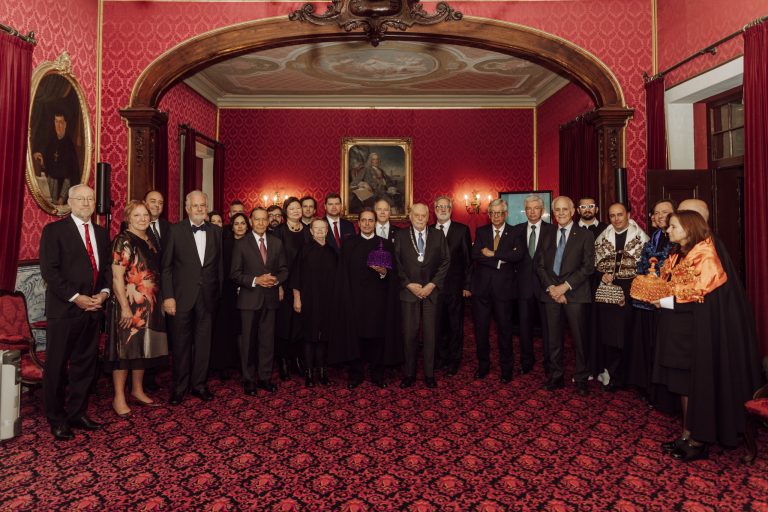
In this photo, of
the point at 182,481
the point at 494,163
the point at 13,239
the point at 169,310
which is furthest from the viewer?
the point at 494,163

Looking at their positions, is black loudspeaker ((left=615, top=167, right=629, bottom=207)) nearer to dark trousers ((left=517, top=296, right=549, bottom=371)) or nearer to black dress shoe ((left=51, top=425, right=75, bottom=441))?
dark trousers ((left=517, top=296, right=549, bottom=371))

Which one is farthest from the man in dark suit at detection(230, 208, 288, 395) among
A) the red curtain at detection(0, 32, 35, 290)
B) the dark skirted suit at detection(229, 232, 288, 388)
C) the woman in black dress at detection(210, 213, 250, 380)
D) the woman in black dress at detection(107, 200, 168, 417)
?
the red curtain at detection(0, 32, 35, 290)

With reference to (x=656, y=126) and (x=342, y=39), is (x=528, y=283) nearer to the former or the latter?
(x=656, y=126)

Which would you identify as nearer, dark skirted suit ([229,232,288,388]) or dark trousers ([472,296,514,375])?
dark skirted suit ([229,232,288,388])

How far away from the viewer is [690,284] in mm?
2936

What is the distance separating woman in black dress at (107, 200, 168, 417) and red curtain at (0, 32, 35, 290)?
1172 millimetres

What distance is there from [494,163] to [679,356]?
7102 mm

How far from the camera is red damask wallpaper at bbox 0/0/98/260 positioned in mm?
4391

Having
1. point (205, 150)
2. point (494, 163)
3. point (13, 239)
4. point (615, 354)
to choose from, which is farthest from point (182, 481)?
point (494, 163)

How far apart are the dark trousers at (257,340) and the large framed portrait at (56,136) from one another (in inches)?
91.0

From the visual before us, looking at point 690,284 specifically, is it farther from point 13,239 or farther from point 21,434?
point 13,239

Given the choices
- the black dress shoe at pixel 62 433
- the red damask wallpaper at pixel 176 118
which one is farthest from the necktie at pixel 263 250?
the red damask wallpaper at pixel 176 118

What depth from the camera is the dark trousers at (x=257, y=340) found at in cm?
422

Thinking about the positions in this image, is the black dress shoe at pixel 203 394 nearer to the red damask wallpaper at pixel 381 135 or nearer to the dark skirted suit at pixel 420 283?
the dark skirted suit at pixel 420 283
